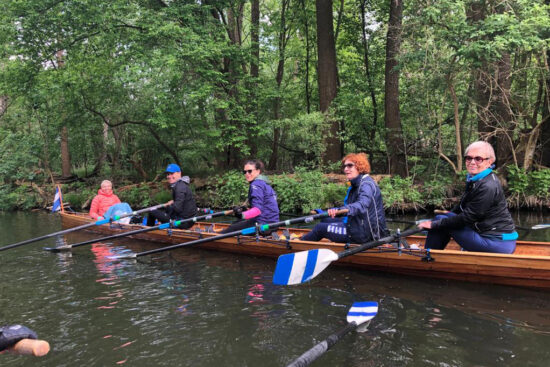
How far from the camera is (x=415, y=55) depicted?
10391 mm

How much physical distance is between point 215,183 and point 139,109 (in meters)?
5.34

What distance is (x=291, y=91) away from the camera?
1822 cm

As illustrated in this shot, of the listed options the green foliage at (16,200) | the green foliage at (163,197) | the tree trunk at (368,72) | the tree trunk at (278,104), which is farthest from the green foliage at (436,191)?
the green foliage at (16,200)

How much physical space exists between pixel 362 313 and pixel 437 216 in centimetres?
A: 233

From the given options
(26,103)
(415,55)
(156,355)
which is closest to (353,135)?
(415,55)

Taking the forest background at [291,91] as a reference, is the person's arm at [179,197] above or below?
below

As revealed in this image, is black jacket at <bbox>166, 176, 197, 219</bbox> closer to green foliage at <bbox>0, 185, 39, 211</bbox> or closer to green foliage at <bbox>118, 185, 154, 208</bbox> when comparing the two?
green foliage at <bbox>118, 185, 154, 208</bbox>

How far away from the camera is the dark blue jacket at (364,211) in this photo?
5010 millimetres

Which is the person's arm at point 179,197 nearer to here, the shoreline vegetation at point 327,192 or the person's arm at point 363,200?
the person's arm at point 363,200

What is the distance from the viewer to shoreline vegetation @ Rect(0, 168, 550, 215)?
10.6 meters

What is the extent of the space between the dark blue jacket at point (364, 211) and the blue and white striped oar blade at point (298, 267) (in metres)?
0.99

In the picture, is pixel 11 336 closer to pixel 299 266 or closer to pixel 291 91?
pixel 299 266

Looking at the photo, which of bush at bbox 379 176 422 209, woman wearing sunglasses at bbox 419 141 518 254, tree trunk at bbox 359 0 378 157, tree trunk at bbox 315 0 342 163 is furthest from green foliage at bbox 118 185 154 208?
woman wearing sunglasses at bbox 419 141 518 254

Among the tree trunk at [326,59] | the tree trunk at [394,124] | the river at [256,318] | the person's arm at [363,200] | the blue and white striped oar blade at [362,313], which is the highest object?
the tree trunk at [326,59]
